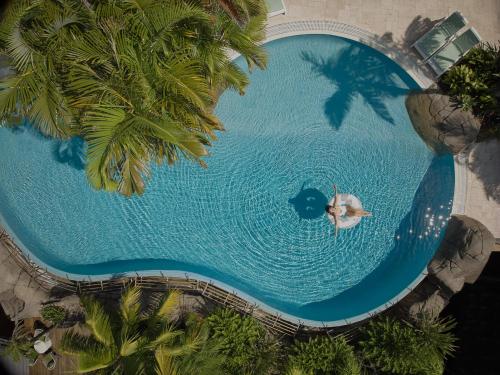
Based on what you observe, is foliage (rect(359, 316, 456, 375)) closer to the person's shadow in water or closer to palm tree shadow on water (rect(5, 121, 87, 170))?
the person's shadow in water

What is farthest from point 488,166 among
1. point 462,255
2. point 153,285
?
point 153,285

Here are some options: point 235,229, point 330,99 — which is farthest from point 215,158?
point 330,99

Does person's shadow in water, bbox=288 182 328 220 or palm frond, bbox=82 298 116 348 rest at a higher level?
person's shadow in water, bbox=288 182 328 220

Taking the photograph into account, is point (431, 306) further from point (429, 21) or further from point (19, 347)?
point (19, 347)

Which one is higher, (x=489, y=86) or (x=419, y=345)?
(x=489, y=86)

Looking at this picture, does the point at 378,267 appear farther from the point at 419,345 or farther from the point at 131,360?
the point at 131,360

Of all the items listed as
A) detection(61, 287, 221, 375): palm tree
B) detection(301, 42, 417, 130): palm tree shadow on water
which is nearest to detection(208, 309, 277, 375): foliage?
detection(61, 287, 221, 375): palm tree
